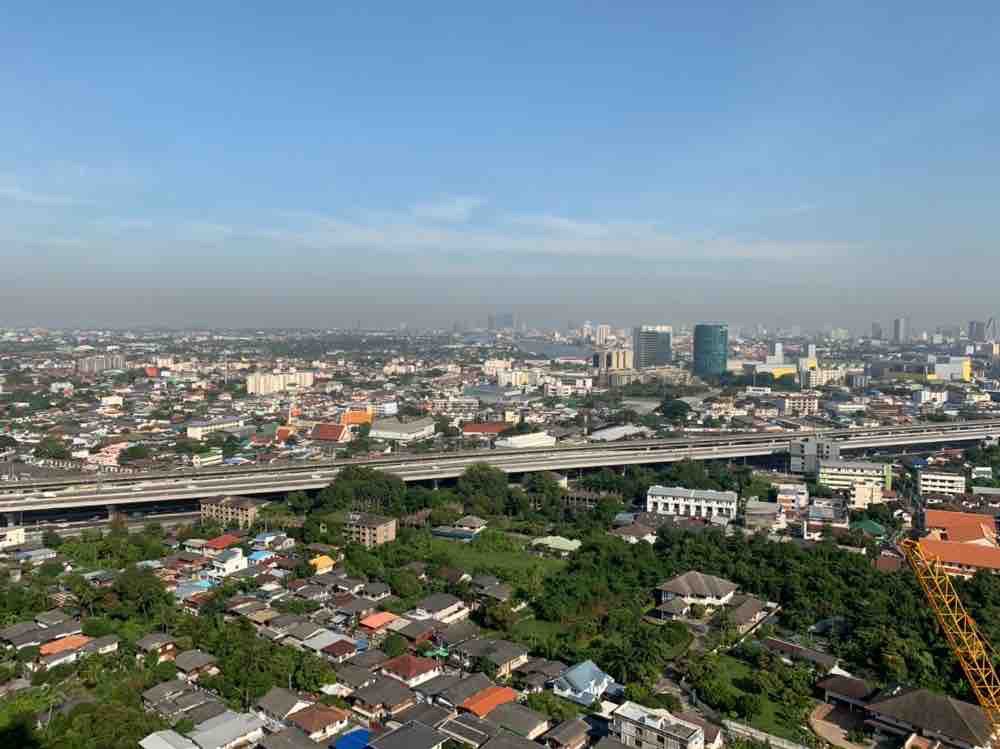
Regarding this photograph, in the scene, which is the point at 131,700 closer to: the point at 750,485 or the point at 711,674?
the point at 711,674

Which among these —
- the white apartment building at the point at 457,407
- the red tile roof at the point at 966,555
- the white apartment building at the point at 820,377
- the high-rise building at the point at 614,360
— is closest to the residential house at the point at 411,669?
the red tile roof at the point at 966,555

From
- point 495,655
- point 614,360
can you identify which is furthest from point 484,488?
point 614,360

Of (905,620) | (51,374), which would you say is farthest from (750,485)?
(51,374)

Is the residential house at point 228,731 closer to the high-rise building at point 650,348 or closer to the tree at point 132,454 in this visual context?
the tree at point 132,454

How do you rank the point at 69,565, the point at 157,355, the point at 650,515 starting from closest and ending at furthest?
the point at 69,565, the point at 650,515, the point at 157,355

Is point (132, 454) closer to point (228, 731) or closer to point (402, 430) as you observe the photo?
point (402, 430)

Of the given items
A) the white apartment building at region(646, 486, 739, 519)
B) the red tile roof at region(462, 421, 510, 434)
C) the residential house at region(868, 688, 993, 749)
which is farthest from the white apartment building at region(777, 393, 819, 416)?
the residential house at region(868, 688, 993, 749)

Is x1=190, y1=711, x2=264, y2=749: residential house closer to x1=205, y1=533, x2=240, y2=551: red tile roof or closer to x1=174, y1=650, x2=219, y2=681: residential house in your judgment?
x1=174, y1=650, x2=219, y2=681: residential house
